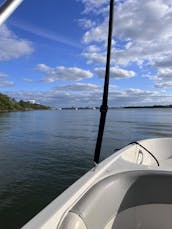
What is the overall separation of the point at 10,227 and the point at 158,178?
3854 millimetres

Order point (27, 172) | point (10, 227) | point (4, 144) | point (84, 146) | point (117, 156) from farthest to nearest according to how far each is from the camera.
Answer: point (4, 144) → point (84, 146) → point (27, 172) → point (10, 227) → point (117, 156)

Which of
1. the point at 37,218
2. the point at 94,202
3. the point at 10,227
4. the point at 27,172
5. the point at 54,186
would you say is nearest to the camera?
the point at 37,218

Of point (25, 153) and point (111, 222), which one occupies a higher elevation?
point (111, 222)

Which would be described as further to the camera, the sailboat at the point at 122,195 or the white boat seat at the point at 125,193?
the white boat seat at the point at 125,193

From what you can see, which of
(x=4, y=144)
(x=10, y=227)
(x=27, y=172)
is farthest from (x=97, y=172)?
(x=4, y=144)

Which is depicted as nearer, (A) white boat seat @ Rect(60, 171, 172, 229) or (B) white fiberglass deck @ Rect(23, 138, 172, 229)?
(B) white fiberglass deck @ Rect(23, 138, 172, 229)

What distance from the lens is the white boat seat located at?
3.26m

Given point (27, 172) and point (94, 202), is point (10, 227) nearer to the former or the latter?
point (94, 202)

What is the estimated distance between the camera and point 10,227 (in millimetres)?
6324

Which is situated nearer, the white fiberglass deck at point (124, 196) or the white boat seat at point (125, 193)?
the white fiberglass deck at point (124, 196)

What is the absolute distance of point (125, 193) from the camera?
376 cm

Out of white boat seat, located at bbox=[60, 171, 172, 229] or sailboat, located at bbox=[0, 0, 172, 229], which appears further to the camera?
white boat seat, located at bbox=[60, 171, 172, 229]

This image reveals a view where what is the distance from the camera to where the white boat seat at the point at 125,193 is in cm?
326

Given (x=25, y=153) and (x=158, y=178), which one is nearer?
(x=158, y=178)
